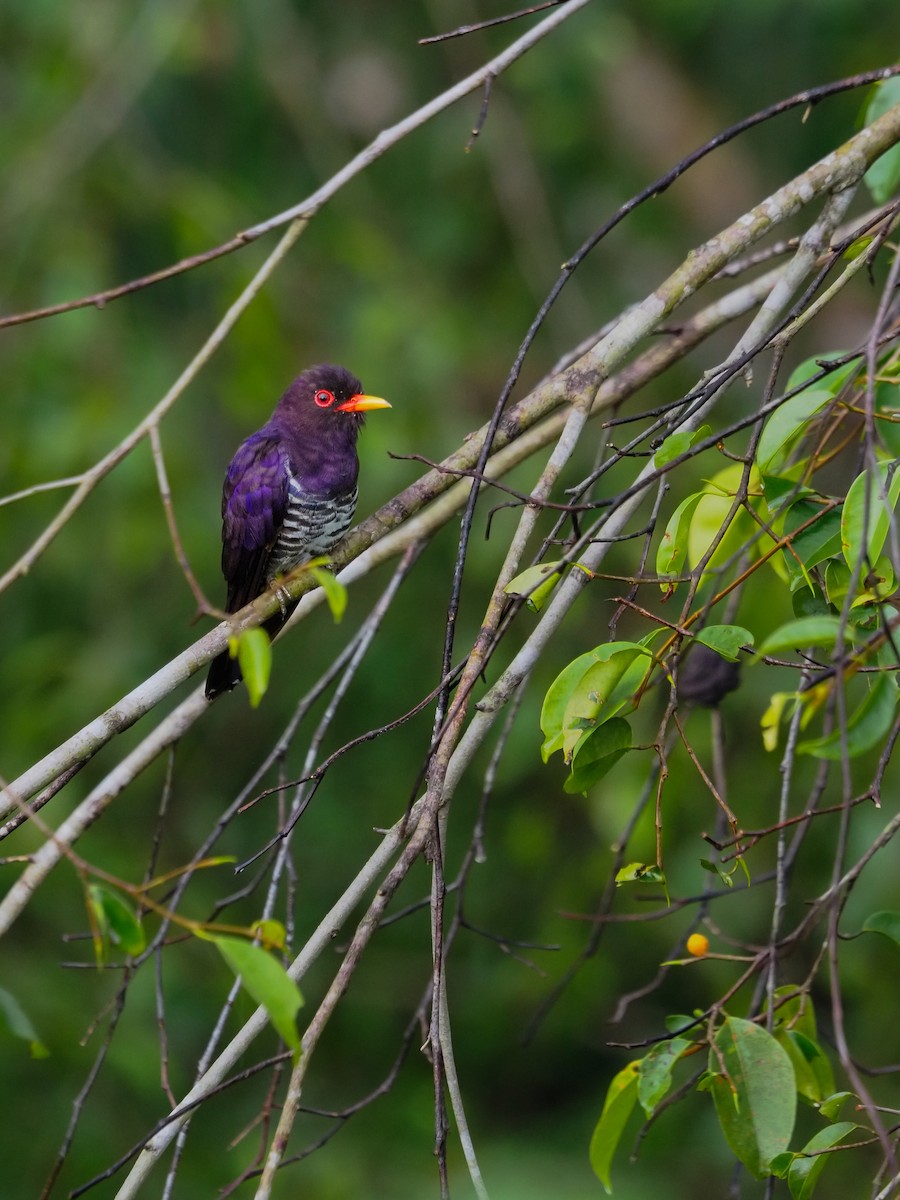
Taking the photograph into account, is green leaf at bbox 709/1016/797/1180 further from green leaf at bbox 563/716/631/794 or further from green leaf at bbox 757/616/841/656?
green leaf at bbox 757/616/841/656

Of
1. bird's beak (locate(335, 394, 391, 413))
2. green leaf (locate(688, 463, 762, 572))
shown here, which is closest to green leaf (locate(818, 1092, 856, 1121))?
green leaf (locate(688, 463, 762, 572))

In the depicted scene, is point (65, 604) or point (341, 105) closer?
point (65, 604)

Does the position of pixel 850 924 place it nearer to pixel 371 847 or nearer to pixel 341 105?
pixel 371 847

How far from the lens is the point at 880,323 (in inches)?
78.8

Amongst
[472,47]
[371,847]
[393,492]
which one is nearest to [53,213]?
[393,492]

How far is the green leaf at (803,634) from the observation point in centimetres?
163

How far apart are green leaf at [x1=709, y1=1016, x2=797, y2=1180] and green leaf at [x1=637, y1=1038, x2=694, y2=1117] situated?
0.11 meters

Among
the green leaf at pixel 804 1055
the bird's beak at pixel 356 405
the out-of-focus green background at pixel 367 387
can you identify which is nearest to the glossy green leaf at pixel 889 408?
the green leaf at pixel 804 1055

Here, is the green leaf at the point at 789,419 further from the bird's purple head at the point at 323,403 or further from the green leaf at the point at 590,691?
the bird's purple head at the point at 323,403

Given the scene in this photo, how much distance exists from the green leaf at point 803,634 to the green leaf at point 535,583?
0.53m

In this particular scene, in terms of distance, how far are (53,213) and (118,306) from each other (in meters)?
0.56

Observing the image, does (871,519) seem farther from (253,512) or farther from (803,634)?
(253,512)

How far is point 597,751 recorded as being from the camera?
218 cm

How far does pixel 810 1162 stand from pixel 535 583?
1.02 m
